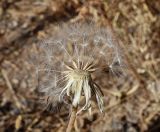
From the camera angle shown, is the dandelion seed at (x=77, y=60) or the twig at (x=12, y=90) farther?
the twig at (x=12, y=90)

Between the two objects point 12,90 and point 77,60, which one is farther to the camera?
point 12,90

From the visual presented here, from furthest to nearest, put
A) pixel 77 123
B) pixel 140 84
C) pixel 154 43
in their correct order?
Result: pixel 154 43 < pixel 140 84 < pixel 77 123

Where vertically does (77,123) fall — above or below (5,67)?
below

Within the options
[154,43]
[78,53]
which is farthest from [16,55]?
[78,53]

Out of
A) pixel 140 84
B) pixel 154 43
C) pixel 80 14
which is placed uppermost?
pixel 80 14

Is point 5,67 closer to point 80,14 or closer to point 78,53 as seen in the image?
point 80,14

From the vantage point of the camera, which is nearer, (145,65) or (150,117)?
(150,117)

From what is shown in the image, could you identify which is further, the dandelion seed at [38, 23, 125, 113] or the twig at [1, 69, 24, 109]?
the twig at [1, 69, 24, 109]

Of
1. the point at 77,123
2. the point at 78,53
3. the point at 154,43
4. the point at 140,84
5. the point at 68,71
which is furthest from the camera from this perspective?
the point at 154,43
